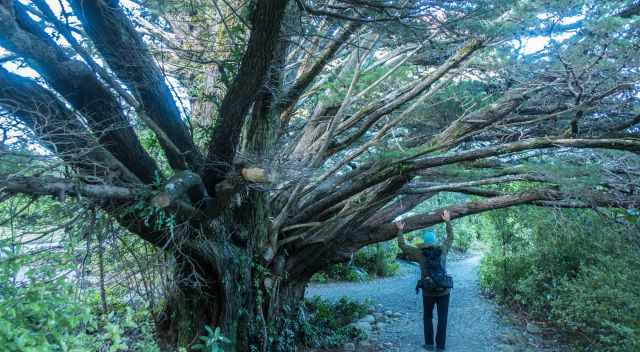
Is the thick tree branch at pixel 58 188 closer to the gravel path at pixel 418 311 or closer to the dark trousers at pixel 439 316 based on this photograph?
the dark trousers at pixel 439 316

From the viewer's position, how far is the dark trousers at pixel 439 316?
6.55 metres

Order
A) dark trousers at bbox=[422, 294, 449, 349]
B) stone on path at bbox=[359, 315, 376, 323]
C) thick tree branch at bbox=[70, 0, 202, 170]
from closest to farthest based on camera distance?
1. thick tree branch at bbox=[70, 0, 202, 170]
2. dark trousers at bbox=[422, 294, 449, 349]
3. stone on path at bbox=[359, 315, 376, 323]

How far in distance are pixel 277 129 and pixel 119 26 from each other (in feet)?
7.52

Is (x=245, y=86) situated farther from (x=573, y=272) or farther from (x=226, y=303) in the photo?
(x=573, y=272)

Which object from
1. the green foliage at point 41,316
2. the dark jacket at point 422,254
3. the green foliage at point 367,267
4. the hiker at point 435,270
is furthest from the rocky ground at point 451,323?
the green foliage at point 41,316

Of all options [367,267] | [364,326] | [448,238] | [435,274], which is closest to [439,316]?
Answer: [435,274]

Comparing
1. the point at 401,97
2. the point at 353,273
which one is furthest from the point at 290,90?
the point at 353,273

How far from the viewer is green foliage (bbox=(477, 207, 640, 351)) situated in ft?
17.3

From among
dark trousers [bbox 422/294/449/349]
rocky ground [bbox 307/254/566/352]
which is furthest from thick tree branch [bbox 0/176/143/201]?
rocky ground [bbox 307/254/566/352]

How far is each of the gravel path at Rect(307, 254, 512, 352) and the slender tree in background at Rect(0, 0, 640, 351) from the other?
2.23 m

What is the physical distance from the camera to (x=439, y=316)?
6691 millimetres

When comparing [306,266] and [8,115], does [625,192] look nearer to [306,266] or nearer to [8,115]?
[306,266]

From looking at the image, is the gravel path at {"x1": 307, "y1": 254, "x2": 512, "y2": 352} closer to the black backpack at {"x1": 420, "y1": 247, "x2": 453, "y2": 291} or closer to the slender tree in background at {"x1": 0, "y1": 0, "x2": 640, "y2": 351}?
the black backpack at {"x1": 420, "y1": 247, "x2": 453, "y2": 291}

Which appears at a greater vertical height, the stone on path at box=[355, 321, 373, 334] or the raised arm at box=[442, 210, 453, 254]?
the raised arm at box=[442, 210, 453, 254]
